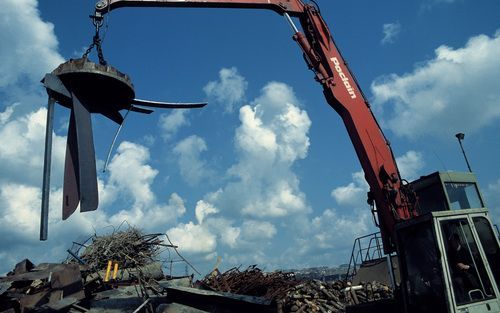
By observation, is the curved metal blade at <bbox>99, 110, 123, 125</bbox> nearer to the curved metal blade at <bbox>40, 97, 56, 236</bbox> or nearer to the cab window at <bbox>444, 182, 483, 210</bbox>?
the curved metal blade at <bbox>40, 97, 56, 236</bbox>

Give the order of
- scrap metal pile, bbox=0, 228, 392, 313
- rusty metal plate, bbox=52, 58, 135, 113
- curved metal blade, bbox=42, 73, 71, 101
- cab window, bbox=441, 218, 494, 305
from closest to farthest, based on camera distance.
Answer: cab window, bbox=441, 218, 494, 305, curved metal blade, bbox=42, 73, 71, 101, rusty metal plate, bbox=52, 58, 135, 113, scrap metal pile, bbox=0, 228, 392, 313

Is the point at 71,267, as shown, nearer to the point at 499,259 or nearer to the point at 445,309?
the point at 445,309

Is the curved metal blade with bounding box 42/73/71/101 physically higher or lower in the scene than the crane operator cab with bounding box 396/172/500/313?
higher

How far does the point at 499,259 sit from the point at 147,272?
1057 cm

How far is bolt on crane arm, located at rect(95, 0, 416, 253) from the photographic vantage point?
723cm

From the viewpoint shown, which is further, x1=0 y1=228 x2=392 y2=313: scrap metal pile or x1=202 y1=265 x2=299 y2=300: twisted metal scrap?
x1=202 y1=265 x2=299 y2=300: twisted metal scrap

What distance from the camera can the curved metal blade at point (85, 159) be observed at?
545cm

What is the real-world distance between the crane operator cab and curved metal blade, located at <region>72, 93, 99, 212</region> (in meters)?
4.75

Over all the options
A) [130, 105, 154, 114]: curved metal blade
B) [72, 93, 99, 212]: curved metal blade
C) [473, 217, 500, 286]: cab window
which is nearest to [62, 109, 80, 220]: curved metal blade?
[72, 93, 99, 212]: curved metal blade

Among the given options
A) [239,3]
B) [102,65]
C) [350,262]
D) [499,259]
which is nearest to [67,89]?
[102,65]

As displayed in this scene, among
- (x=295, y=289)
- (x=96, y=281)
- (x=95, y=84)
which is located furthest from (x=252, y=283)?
(x=95, y=84)

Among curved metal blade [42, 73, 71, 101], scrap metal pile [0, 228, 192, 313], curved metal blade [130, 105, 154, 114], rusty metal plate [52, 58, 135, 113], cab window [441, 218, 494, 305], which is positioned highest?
curved metal blade [130, 105, 154, 114]

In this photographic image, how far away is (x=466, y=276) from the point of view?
5633mm

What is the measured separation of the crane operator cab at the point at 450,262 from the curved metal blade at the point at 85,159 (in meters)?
4.75
